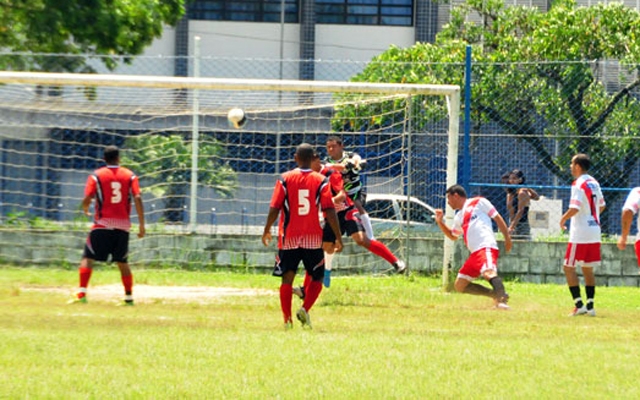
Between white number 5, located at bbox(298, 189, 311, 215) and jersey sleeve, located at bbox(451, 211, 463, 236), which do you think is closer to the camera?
white number 5, located at bbox(298, 189, 311, 215)

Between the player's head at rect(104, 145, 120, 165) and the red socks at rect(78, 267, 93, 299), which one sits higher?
the player's head at rect(104, 145, 120, 165)

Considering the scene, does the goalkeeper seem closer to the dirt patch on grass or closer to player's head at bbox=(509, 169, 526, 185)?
the dirt patch on grass

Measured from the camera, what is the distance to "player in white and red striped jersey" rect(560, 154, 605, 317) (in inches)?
544

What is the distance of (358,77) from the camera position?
23656 millimetres

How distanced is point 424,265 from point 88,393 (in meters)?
11.3

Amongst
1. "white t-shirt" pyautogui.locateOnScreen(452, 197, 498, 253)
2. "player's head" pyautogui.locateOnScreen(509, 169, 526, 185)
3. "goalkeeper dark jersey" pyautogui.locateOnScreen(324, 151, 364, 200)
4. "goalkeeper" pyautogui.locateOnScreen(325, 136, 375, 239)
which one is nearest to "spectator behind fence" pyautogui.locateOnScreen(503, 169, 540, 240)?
"player's head" pyautogui.locateOnScreen(509, 169, 526, 185)

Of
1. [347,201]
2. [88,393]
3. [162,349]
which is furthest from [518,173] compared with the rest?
[88,393]

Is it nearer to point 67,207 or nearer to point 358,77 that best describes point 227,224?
point 67,207

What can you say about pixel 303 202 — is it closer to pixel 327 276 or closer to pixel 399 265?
pixel 327 276

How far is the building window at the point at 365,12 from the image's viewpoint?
43.0 meters

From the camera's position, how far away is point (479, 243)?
14.0 m

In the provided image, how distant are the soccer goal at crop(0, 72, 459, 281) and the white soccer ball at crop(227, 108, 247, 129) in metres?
0.50

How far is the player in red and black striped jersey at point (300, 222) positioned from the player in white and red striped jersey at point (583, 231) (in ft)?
11.4

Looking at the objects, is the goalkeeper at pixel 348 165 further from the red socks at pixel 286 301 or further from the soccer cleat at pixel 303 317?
the soccer cleat at pixel 303 317
